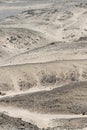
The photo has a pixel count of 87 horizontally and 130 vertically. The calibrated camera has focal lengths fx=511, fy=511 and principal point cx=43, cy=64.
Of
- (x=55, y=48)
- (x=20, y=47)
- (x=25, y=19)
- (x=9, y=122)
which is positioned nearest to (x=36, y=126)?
(x=9, y=122)

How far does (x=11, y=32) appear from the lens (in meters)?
74.5

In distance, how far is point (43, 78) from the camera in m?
53.0

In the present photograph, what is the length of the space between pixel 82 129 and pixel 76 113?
4.94 m

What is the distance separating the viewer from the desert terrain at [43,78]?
43.3 m

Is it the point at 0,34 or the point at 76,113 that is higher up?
the point at 0,34

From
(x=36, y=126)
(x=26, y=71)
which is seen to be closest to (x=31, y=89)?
(x=26, y=71)

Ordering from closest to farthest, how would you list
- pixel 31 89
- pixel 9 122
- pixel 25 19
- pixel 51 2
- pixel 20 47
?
pixel 9 122 → pixel 31 89 → pixel 20 47 → pixel 25 19 → pixel 51 2

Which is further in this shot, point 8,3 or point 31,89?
point 8,3

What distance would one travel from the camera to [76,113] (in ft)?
148

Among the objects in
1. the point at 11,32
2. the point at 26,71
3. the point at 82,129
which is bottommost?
the point at 82,129

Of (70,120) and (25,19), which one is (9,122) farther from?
(25,19)

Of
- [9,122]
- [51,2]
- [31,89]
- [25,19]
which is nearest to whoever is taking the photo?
[9,122]

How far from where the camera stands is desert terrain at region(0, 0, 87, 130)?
43.3 meters

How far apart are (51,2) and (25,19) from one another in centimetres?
2580
